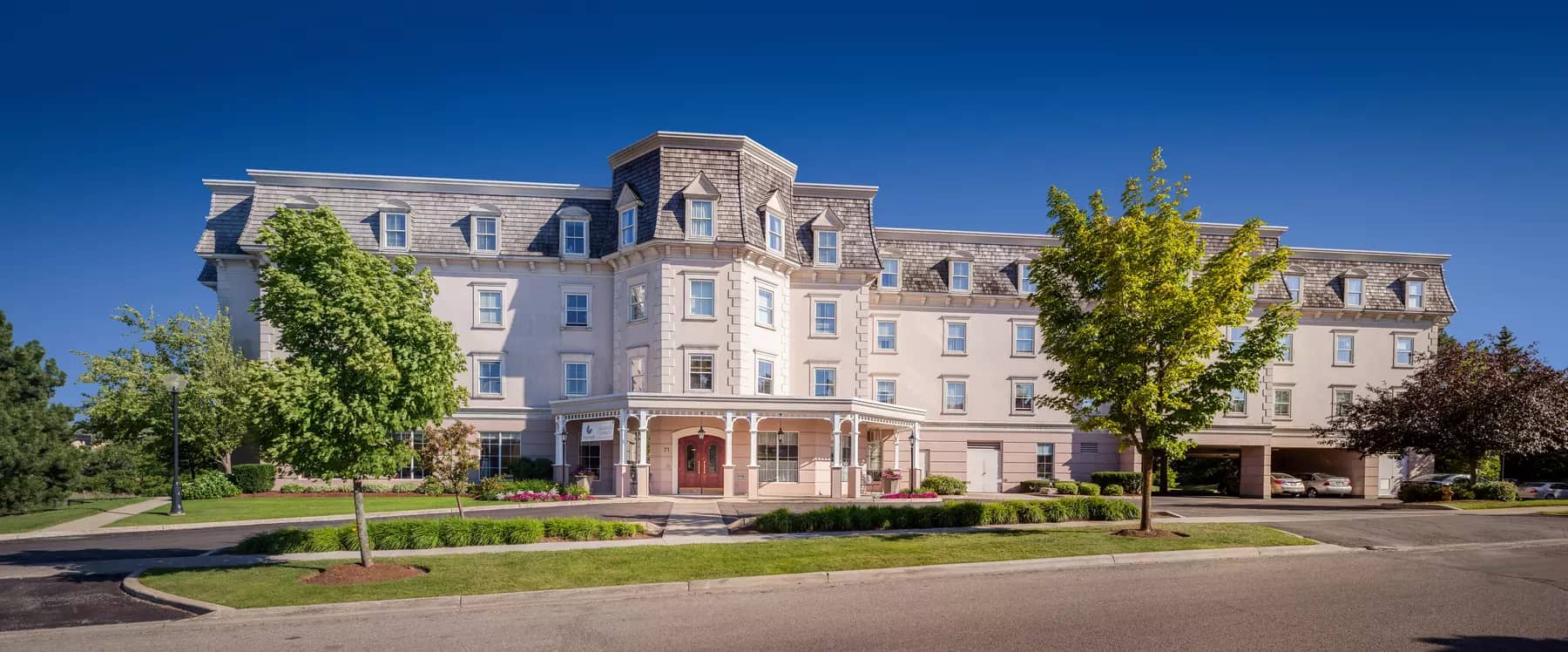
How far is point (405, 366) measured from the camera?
13.0 m

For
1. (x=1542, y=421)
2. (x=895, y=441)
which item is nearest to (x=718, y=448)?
(x=895, y=441)

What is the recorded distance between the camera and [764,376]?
32031mm

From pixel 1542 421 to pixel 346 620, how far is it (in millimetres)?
35371

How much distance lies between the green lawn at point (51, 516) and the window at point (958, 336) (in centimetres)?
3043

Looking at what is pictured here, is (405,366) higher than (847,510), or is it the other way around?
(405,366)

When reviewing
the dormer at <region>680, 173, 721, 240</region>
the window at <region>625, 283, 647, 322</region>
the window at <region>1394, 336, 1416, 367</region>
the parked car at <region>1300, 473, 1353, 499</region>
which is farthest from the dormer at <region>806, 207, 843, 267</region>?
the window at <region>1394, 336, 1416, 367</region>

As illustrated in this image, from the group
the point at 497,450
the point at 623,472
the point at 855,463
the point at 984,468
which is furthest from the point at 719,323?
the point at 984,468

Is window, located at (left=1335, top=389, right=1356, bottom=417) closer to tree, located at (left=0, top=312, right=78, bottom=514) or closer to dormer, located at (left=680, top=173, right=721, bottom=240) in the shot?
dormer, located at (left=680, top=173, right=721, bottom=240)

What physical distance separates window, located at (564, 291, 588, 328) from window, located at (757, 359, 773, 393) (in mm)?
7219

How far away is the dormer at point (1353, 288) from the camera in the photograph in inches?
1545

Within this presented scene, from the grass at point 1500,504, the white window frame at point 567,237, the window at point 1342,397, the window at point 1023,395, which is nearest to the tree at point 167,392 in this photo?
the white window frame at point 567,237

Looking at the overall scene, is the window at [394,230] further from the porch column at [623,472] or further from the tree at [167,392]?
the porch column at [623,472]

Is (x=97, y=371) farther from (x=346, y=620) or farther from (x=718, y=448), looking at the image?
(x=346, y=620)

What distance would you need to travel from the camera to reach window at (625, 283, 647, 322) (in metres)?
31.2
